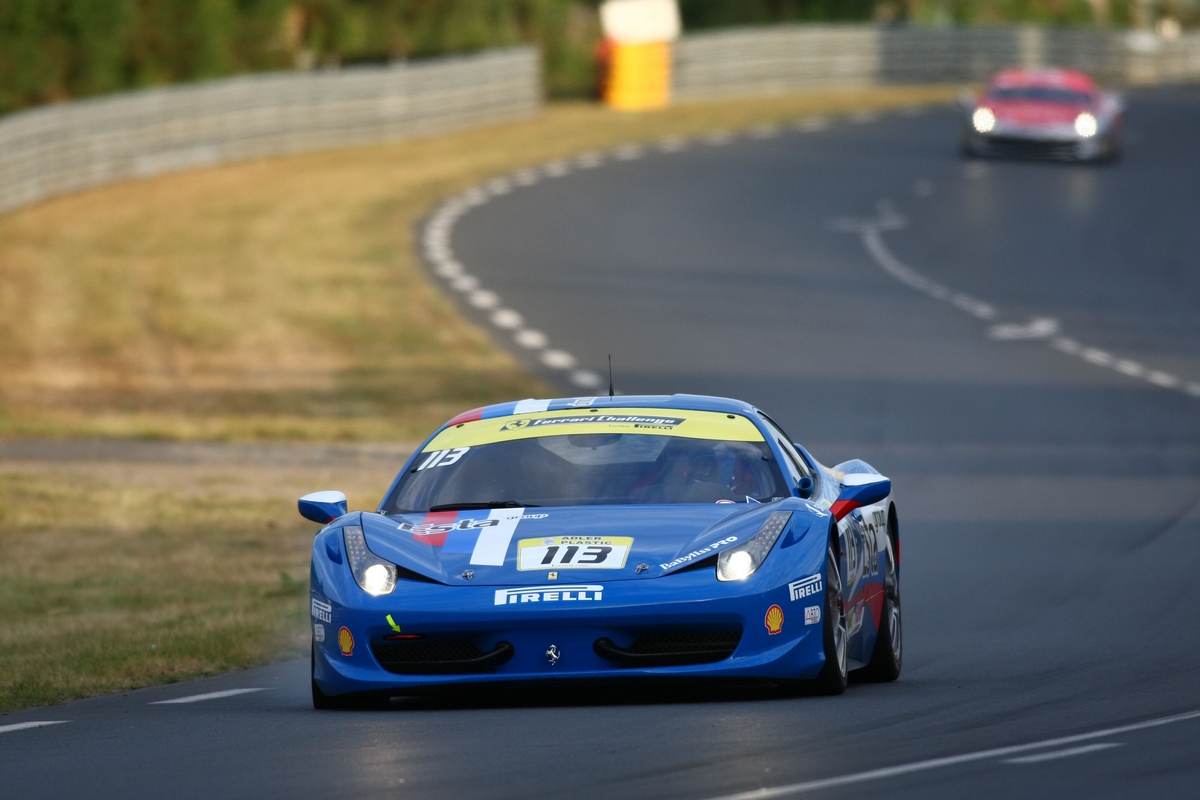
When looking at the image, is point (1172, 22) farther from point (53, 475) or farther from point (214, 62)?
point (53, 475)

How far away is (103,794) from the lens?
268 inches

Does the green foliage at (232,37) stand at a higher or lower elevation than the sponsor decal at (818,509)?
lower

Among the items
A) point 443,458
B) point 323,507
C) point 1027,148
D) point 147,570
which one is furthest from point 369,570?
point 1027,148

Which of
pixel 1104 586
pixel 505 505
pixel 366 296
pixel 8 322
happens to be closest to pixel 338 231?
pixel 366 296

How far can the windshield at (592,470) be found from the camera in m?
9.07

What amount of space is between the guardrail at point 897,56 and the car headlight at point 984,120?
9.72 metres

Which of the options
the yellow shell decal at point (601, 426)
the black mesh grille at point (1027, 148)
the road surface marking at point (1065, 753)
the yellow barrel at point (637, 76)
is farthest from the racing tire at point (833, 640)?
the yellow barrel at point (637, 76)

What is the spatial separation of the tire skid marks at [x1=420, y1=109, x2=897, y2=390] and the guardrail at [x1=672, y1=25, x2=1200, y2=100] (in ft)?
12.6

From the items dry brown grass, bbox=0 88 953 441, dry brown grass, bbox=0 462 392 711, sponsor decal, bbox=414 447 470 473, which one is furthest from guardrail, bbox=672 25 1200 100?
sponsor decal, bbox=414 447 470 473

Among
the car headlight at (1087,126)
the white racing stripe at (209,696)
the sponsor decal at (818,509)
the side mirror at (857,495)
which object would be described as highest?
the sponsor decal at (818,509)

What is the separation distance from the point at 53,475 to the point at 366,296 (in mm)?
9537

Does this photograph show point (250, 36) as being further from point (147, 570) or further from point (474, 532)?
point (474, 532)

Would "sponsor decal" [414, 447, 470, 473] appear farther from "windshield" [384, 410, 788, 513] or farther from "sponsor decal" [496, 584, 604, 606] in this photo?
"sponsor decal" [496, 584, 604, 606]

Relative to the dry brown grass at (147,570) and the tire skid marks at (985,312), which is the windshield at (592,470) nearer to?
the dry brown grass at (147,570)
